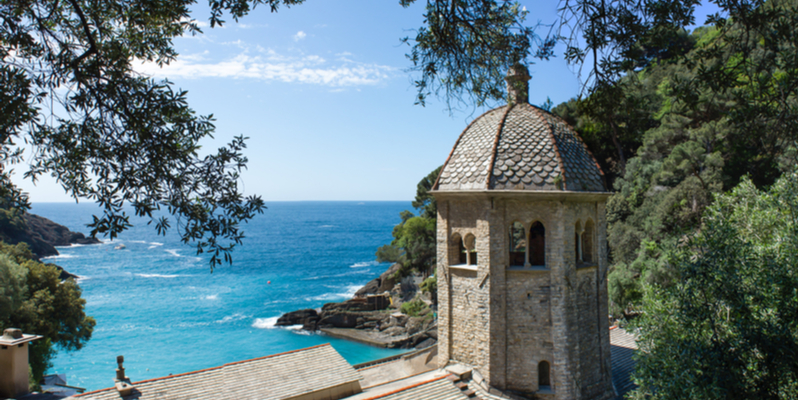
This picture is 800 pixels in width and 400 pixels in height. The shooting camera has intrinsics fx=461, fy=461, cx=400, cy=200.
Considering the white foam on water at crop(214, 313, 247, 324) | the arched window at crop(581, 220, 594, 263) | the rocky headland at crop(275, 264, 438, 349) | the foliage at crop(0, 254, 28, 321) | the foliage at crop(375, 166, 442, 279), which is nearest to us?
the arched window at crop(581, 220, 594, 263)

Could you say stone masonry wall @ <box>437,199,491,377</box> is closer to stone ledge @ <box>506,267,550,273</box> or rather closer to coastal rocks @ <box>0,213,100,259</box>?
stone ledge @ <box>506,267,550,273</box>

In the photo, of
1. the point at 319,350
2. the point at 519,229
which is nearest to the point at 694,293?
the point at 319,350

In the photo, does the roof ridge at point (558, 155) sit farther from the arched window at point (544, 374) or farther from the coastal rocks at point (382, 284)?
the coastal rocks at point (382, 284)

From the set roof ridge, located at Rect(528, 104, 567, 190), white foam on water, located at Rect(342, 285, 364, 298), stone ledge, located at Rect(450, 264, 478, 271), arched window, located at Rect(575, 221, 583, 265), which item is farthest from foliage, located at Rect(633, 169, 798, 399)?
white foam on water, located at Rect(342, 285, 364, 298)

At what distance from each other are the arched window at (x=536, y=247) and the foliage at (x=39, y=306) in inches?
992

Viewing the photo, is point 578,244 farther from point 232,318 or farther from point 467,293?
point 232,318

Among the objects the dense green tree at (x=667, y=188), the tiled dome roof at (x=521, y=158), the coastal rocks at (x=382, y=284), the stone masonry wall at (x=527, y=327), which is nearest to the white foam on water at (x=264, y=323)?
the coastal rocks at (x=382, y=284)

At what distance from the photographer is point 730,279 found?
9383 millimetres

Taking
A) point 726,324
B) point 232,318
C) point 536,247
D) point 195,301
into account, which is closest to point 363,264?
point 195,301

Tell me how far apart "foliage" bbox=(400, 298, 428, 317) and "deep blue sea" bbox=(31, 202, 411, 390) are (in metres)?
5.71

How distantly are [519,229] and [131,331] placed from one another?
144 ft

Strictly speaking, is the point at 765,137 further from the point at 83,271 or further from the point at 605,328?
the point at 83,271

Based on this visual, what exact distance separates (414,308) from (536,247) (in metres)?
31.7

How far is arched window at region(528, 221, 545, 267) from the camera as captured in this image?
Result: 1284 cm
